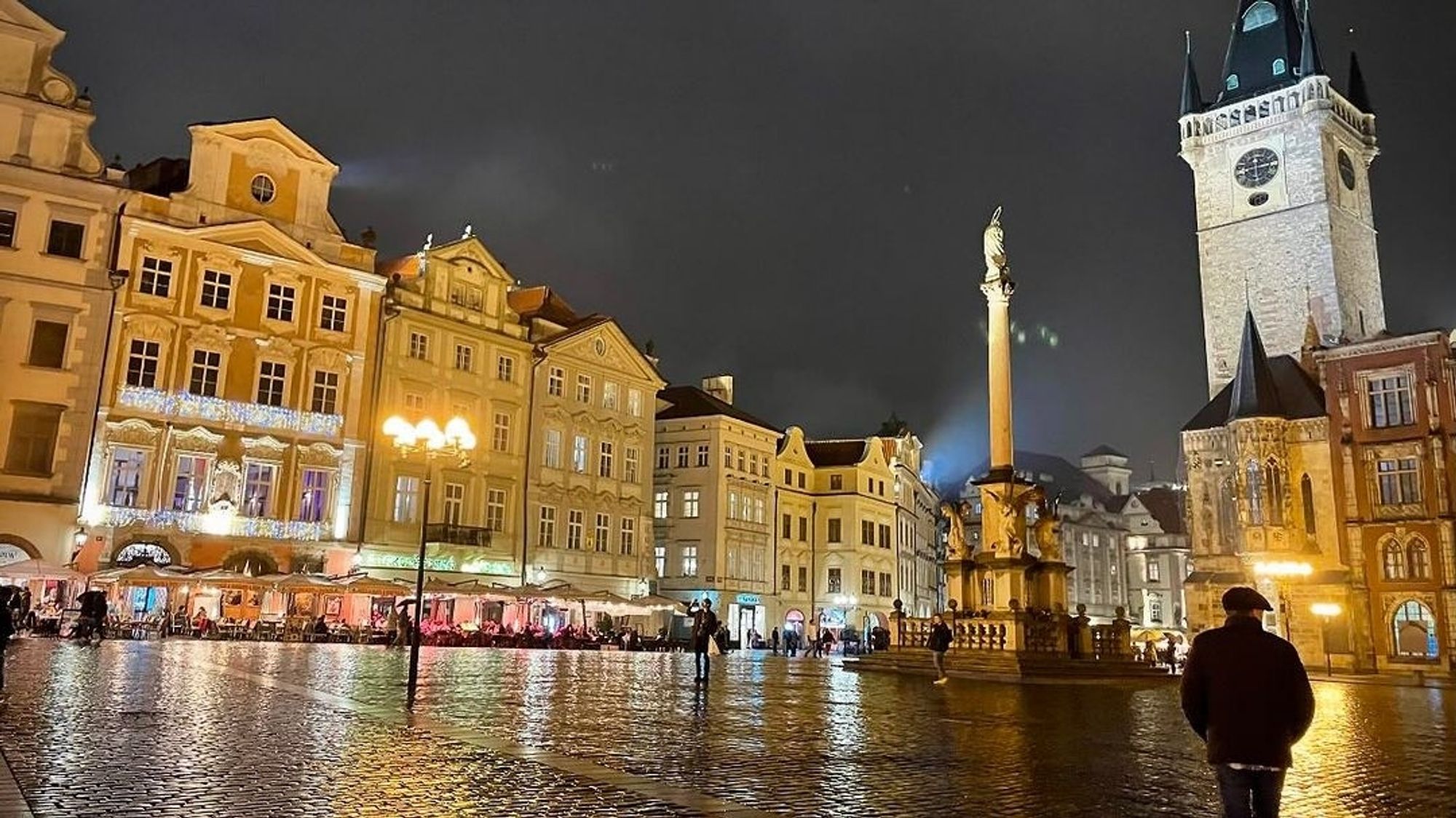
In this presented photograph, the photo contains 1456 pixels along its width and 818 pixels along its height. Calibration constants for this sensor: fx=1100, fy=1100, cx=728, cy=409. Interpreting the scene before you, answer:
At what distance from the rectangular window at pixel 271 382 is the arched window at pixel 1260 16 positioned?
70013 mm

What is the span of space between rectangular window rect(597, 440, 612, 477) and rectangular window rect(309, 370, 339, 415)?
14138mm

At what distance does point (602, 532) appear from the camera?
53.7 meters

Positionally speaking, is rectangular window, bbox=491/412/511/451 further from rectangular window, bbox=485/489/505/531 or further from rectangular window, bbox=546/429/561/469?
rectangular window, bbox=546/429/561/469

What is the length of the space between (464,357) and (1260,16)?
63.3 metres

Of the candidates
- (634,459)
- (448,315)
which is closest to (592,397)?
(634,459)

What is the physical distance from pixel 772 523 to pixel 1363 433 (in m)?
30.9

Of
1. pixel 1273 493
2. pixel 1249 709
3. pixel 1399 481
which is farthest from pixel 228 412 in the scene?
pixel 1399 481

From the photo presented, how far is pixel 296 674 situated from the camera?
20.2m

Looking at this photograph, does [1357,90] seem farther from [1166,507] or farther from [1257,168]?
[1166,507]

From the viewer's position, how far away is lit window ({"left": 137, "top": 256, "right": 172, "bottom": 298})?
39.4m

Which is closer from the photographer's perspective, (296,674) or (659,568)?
(296,674)

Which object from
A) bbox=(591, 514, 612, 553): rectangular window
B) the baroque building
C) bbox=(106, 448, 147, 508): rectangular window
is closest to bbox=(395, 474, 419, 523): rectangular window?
bbox=(106, 448, 147, 508): rectangular window

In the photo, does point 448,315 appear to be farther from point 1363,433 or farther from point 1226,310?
point 1226,310

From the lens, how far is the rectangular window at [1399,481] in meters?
48.8
